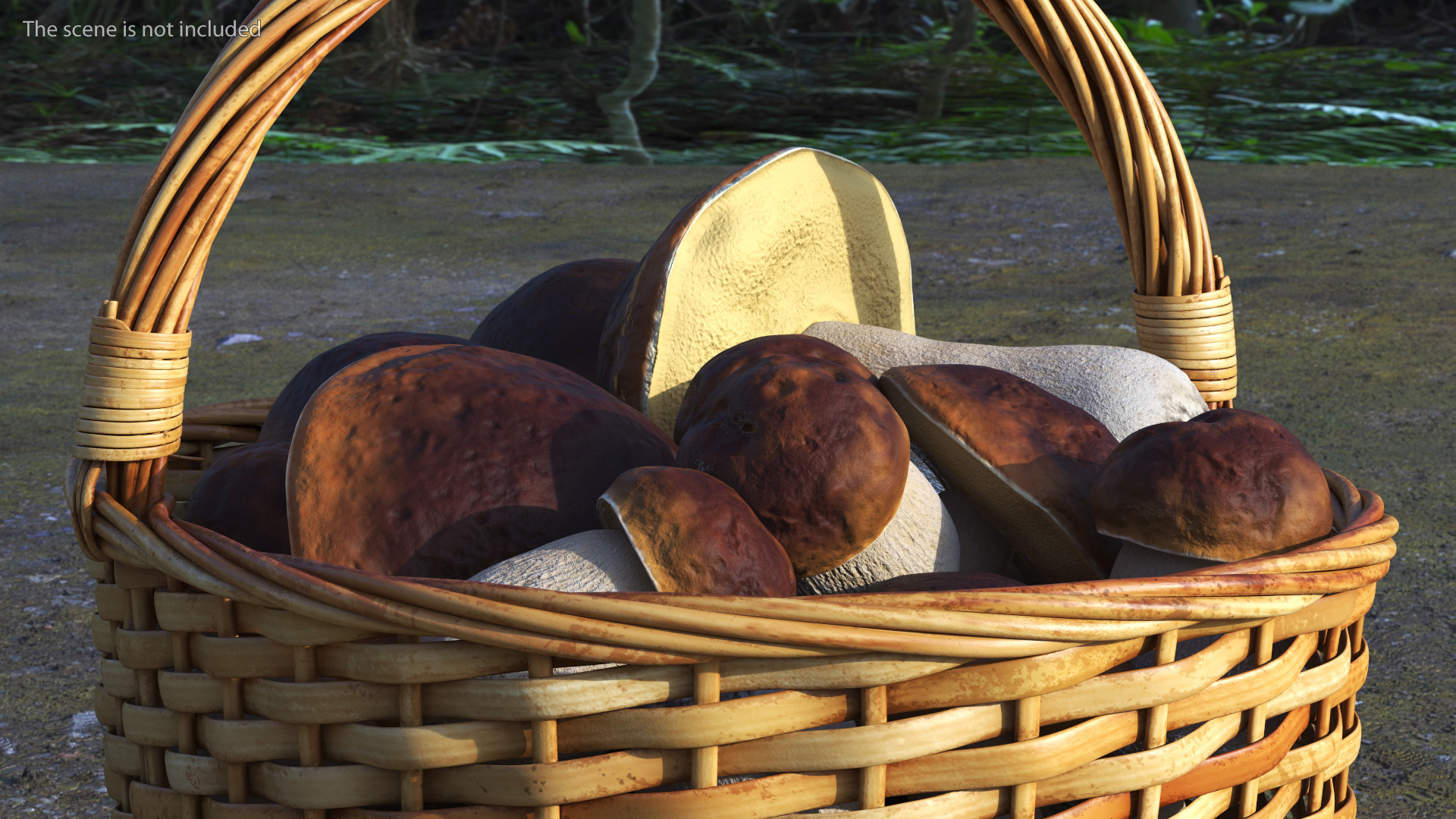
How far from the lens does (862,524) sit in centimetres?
92

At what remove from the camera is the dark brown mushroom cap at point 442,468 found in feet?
Answer: 2.96

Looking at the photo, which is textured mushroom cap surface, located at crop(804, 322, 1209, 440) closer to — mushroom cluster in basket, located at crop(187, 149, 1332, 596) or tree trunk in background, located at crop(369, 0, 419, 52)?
mushroom cluster in basket, located at crop(187, 149, 1332, 596)

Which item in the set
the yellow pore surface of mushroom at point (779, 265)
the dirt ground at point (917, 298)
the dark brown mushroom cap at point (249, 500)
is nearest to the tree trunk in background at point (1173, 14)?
the dirt ground at point (917, 298)

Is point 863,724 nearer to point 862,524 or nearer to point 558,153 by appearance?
point 862,524

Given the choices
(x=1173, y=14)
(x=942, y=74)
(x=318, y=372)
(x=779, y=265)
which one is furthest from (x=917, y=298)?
(x=1173, y=14)

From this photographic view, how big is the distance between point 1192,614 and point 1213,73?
24.9 feet

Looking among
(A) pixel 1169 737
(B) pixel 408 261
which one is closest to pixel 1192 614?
(A) pixel 1169 737

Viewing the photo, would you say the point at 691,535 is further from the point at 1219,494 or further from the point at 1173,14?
the point at 1173,14

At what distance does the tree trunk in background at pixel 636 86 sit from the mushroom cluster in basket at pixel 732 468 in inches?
180

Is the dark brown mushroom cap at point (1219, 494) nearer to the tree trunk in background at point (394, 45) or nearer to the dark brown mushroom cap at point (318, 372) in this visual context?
the dark brown mushroom cap at point (318, 372)

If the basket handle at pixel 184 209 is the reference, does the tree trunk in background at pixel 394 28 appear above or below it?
above

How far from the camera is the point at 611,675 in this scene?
692mm

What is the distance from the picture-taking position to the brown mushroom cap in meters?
0.99

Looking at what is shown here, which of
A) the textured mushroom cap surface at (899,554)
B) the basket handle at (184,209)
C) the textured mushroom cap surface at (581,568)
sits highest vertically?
the basket handle at (184,209)
